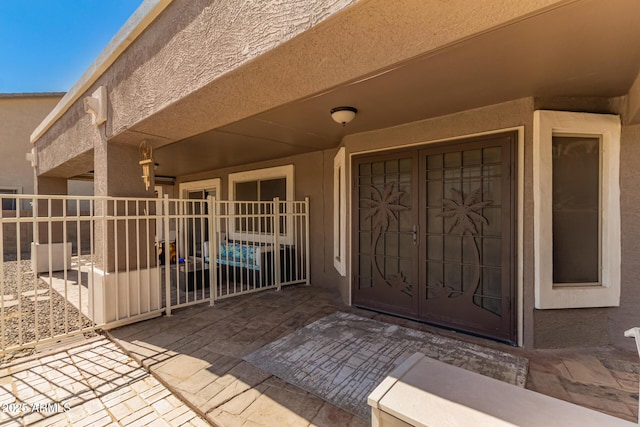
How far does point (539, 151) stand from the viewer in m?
3.22

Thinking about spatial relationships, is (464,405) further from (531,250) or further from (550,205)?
(550,205)

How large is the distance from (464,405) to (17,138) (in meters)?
16.8

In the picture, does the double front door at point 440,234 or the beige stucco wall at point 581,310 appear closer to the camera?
the beige stucco wall at point 581,310

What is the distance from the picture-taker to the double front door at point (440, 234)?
3.51 m

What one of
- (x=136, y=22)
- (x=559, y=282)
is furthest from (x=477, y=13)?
(x=136, y=22)

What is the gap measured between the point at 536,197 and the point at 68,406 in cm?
477

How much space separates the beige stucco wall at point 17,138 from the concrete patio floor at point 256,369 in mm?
12390

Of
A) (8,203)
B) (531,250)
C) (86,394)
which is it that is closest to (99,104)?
(86,394)

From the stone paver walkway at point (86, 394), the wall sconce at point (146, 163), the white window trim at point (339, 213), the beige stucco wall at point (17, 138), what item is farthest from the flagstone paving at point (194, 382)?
the beige stucco wall at point (17, 138)

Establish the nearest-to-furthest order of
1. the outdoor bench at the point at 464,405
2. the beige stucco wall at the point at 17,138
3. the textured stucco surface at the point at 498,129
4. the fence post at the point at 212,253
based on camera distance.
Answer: the outdoor bench at the point at 464,405 → the textured stucco surface at the point at 498,129 → the fence post at the point at 212,253 → the beige stucco wall at the point at 17,138

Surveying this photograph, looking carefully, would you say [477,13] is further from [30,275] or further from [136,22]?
[30,275]

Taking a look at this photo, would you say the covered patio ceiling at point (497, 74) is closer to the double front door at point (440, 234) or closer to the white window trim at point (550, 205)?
the white window trim at point (550, 205)

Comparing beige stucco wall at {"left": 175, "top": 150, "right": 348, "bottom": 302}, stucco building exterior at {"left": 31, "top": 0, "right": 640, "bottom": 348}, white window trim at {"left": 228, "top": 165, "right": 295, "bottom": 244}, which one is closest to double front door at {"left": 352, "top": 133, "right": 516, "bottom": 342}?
stucco building exterior at {"left": 31, "top": 0, "right": 640, "bottom": 348}

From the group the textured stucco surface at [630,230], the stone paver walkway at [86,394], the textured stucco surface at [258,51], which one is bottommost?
the stone paver walkway at [86,394]
